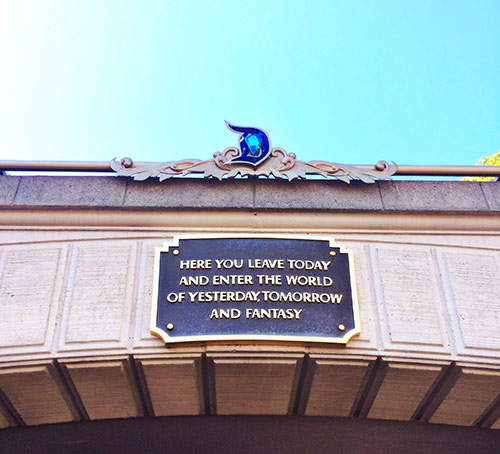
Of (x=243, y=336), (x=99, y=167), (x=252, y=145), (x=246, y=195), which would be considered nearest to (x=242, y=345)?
(x=243, y=336)

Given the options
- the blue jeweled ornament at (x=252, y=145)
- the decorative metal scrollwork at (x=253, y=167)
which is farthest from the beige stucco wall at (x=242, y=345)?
the blue jeweled ornament at (x=252, y=145)

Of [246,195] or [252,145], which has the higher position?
[252,145]

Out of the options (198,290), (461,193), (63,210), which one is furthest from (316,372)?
(63,210)

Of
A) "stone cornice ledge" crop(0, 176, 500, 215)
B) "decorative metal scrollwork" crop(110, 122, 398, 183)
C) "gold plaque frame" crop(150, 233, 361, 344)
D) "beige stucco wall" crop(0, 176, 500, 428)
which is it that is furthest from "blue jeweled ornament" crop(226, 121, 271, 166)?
"gold plaque frame" crop(150, 233, 361, 344)

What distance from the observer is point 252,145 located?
6832 mm

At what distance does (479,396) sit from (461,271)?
115 cm

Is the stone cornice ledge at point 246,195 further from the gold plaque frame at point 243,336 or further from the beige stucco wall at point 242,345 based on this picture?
the gold plaque frame at point 243,336

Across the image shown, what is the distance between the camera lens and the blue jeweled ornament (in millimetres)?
6746

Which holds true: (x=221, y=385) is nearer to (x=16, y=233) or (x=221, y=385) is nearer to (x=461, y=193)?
(x=16, y=233)

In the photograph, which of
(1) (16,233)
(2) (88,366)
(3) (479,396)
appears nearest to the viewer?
(2) (88,366)

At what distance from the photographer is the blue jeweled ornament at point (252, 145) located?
675cm

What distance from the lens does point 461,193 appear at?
22.0 ft

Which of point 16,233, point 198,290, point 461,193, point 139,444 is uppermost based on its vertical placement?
point 461,193

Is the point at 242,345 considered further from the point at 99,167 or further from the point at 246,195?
the point at 99,167
